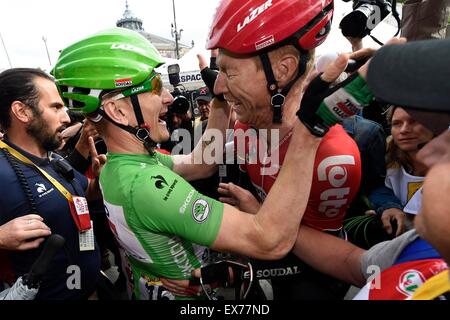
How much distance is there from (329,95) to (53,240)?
5.56ft

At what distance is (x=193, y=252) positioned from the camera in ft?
5.84

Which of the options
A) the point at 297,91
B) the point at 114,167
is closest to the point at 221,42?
the point at 297,91

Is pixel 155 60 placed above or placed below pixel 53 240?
above

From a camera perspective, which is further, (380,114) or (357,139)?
(380,114)

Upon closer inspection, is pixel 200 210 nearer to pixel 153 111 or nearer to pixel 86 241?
pixel 153 111

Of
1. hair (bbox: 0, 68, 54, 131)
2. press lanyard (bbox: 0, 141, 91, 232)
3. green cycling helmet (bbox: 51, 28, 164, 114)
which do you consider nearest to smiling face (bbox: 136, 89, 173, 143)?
green cycling helmet (bbox: 51, 28, 164, 114)

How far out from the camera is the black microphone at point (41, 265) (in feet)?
5.75

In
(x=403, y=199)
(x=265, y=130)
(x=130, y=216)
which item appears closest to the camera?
(x=130, y=216)

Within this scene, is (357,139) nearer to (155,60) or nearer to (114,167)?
(155,60)

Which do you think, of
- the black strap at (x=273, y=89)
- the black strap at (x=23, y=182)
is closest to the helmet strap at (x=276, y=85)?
the black strap at (x=273, y=89)

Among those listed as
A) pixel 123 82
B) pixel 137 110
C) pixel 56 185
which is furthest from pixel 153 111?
pixel 56 185

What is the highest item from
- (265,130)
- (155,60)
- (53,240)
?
(155,60)

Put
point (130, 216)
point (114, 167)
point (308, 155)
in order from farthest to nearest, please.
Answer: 1. point (114, 167)
2. point (130, 216)
3. point (308, 155)

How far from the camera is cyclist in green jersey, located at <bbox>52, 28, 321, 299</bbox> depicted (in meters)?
1.45
